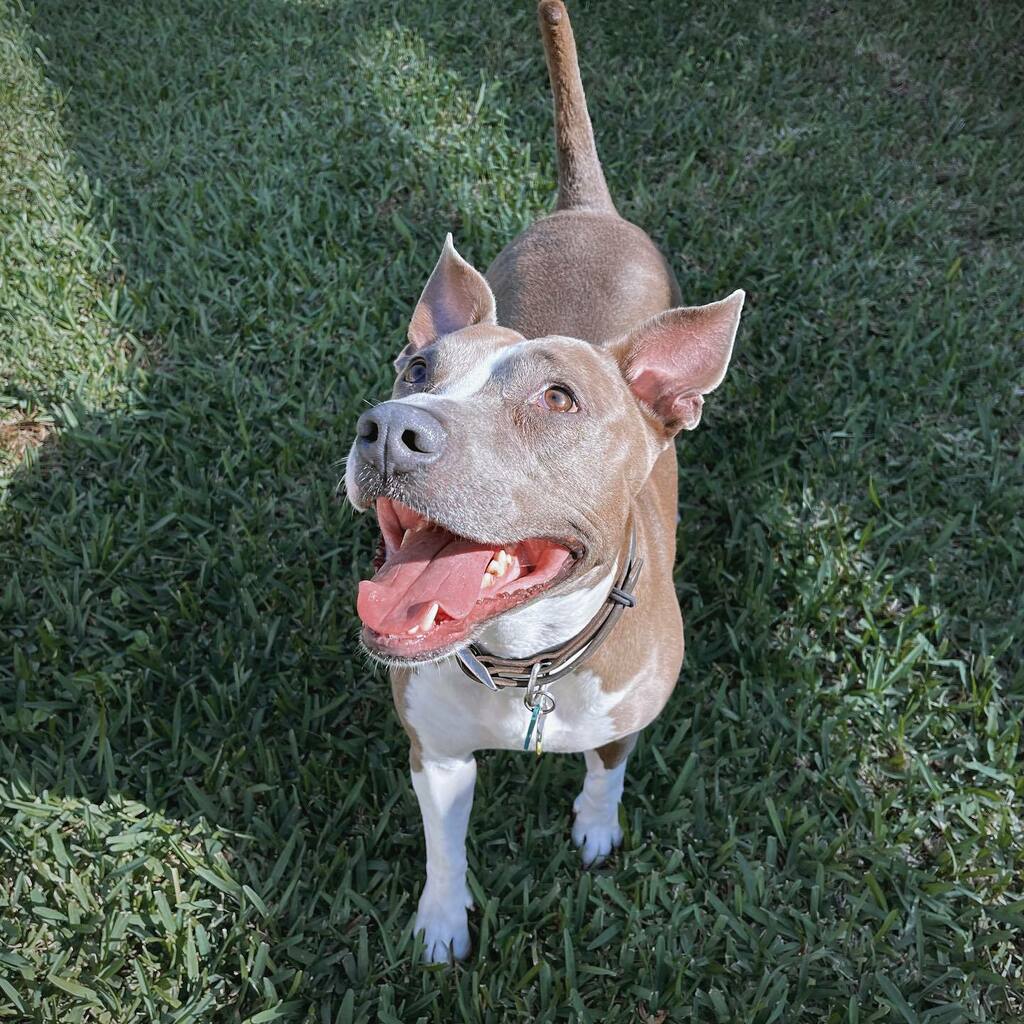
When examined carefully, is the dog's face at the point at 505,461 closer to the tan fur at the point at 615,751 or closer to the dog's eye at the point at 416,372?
the dog's eye at the point at 416,372

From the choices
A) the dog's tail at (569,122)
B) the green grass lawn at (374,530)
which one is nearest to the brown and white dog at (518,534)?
the green grass lawn at (374,530)

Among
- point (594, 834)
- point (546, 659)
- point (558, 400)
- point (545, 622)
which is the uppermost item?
point (558, 400)

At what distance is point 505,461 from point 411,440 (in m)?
0.23

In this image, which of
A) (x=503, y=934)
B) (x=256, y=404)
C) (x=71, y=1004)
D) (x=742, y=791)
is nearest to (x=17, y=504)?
(x=256, y=404)

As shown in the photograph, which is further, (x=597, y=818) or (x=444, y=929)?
(x=597, y=818)

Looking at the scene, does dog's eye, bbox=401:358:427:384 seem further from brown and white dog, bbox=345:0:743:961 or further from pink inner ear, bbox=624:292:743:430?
pink inner ear, bbox=624:292:743:430

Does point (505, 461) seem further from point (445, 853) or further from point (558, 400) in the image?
point (445, 853)

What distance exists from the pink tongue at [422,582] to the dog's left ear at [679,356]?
28.8 inches

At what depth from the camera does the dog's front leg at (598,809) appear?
2.93 m

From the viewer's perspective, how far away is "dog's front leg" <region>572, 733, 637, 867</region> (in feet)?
9.60

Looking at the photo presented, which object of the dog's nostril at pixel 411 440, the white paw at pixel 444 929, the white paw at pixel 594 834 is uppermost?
the dog's nostril at pixel 411 440

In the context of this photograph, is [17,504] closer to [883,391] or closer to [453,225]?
[453,225]

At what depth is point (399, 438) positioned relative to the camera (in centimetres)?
188

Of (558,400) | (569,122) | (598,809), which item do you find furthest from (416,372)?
(569,122)
